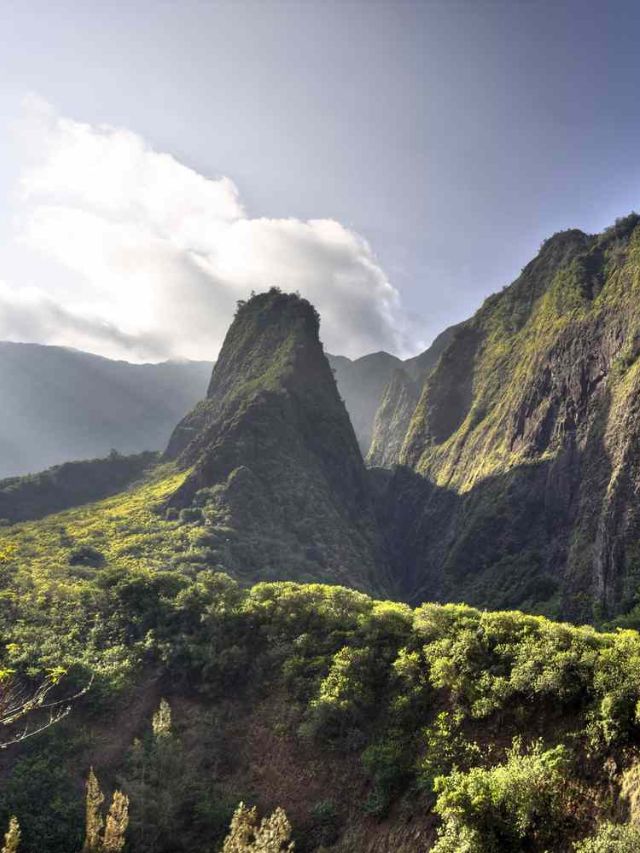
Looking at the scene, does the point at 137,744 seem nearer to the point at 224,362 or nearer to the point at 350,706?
the point at 350,706

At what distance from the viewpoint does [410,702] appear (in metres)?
18.6

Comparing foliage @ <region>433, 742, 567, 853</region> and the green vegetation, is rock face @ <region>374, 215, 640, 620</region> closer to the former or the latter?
foliage @ <region>433, 742, 567, 853</region>

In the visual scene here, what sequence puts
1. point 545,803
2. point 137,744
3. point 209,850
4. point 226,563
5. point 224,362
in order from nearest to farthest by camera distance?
point 545,803, point 209,850, point 137,744, point 226,563, point 224,362

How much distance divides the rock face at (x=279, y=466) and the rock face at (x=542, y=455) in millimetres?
12611

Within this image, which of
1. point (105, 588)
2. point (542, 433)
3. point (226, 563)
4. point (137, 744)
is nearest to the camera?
point (137, 744)

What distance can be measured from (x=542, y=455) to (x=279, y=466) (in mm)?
38702

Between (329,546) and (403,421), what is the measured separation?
99060mm

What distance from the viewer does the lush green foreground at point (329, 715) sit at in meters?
12.1

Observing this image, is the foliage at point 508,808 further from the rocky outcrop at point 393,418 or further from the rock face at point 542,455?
the rocky outcrop at point 393,418

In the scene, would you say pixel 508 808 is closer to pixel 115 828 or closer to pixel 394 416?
pixel 115 828

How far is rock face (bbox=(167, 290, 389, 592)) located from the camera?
66188 mm

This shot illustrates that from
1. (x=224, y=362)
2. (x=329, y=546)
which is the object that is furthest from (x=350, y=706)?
(x=224, y=362)

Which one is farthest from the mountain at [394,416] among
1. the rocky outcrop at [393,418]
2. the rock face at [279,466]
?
the rock face at [279,466]

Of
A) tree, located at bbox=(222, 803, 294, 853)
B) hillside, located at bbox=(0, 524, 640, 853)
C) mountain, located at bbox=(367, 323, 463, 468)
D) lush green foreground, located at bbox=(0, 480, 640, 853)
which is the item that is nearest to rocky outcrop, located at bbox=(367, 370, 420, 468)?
mountain, located at bbox=(367, 323, 463, 468)
